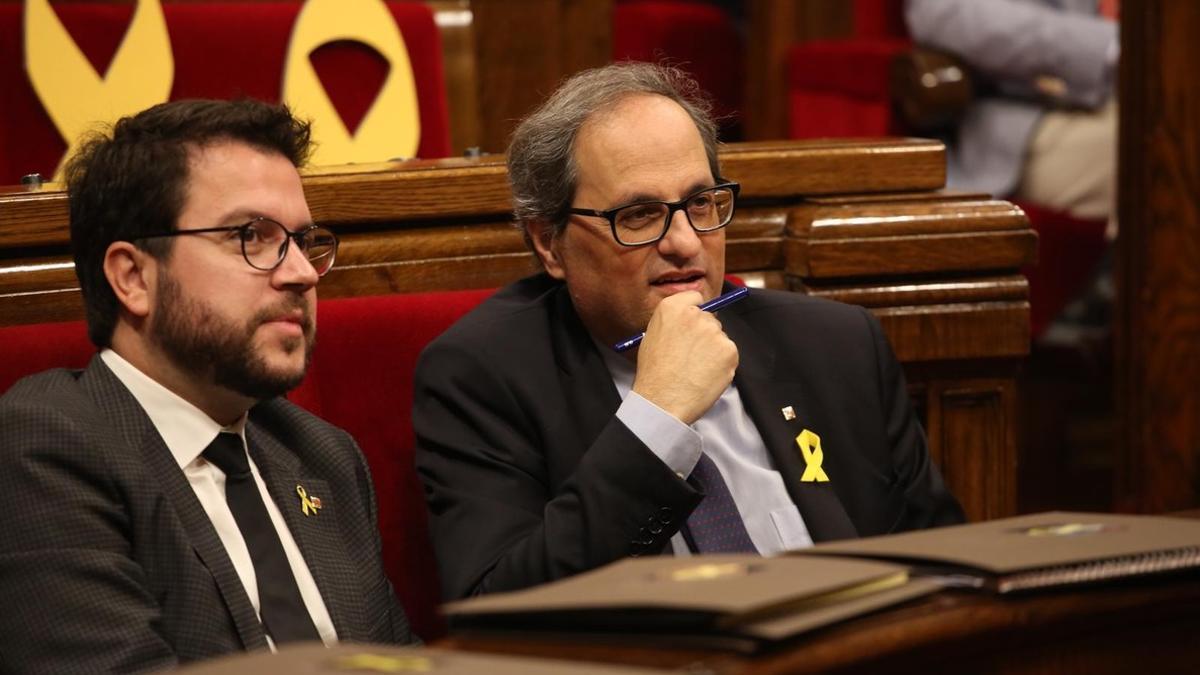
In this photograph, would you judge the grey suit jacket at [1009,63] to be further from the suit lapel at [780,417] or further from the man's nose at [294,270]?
the man's nose at [294,270]

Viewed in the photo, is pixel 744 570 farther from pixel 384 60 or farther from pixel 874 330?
pixel 384 60

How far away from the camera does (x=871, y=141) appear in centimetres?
201

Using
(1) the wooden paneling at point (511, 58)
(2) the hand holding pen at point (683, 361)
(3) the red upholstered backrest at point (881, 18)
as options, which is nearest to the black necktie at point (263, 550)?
(2) the hand holding pen at point (683, 361)

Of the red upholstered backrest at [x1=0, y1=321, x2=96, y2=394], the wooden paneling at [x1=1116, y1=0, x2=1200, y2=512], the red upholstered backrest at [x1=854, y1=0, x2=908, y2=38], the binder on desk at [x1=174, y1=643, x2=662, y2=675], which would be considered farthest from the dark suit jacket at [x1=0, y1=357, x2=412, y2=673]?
the red upholstered backrest at [x1=854, y1=0, x2=908, y2=38]

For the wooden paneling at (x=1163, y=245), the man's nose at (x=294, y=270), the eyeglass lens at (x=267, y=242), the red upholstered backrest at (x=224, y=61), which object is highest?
the red upholstered backrest at (x=224, y=61)

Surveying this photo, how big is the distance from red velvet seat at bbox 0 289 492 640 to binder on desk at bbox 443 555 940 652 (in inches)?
25.7

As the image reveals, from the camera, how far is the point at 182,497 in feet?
4.23

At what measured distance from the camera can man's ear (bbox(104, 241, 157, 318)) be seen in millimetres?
1358

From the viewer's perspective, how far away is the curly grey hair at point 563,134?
164cm

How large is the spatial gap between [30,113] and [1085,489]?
6.51ft

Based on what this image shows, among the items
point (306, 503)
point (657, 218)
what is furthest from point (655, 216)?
point (306, 503)

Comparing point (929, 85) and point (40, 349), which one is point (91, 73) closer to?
point (40, 349)

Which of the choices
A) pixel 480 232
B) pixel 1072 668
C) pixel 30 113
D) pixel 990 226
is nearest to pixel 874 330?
pixel 990 226

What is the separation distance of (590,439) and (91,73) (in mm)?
832
